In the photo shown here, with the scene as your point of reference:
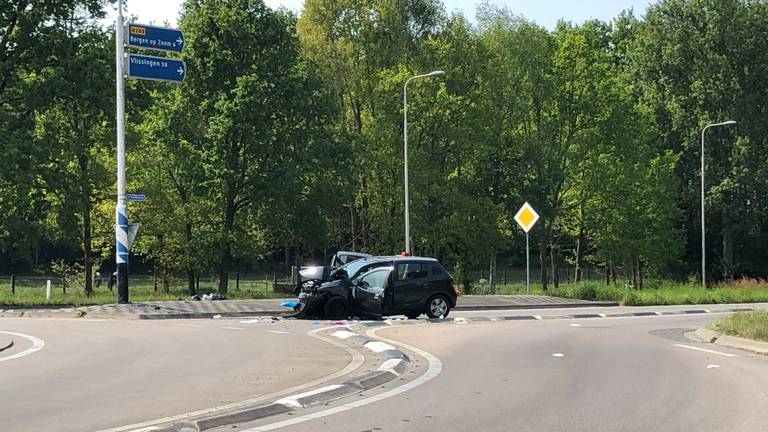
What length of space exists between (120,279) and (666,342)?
48.7 ft

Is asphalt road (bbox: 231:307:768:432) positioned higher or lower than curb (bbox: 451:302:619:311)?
higher

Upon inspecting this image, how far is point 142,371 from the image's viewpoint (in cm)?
1103

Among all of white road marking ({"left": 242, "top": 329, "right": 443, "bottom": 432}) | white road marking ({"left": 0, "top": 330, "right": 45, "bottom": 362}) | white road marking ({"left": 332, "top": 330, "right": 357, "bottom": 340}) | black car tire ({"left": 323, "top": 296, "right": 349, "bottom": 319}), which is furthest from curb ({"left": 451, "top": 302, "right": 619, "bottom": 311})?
white road marking ({"left": 242, "top": 329, "right": 443, "bottom": 432})

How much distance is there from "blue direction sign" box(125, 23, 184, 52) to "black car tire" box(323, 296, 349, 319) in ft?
28.7

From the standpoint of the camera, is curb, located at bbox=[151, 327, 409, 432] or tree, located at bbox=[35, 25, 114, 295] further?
tree, located at bbox=[35, 25, 114, 295]

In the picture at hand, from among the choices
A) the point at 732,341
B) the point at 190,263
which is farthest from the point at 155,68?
the point at 190,263

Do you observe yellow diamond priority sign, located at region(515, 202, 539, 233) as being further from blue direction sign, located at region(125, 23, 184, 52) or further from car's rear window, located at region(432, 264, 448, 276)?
blue direction sign, located at region(125, 23, 184, 52)

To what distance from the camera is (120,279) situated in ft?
74.9

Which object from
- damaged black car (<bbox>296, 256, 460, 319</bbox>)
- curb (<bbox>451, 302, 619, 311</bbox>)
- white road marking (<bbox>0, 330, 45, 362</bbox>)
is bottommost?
curb (<bbox>451, 302, 619, 311</bbox>)

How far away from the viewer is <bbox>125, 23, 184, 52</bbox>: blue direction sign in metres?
22.6

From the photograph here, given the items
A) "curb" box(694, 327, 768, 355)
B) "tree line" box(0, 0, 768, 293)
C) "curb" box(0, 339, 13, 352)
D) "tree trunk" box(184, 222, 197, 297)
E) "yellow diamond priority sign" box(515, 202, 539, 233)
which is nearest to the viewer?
"curb" box(0, 339, 13, 352)

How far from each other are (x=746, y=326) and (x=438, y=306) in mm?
7788

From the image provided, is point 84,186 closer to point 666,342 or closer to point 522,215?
point 522,215

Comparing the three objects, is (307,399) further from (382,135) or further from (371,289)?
(382,135)
